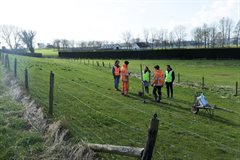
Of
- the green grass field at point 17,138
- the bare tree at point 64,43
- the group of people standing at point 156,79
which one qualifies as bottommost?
the green grass field at point 17,138

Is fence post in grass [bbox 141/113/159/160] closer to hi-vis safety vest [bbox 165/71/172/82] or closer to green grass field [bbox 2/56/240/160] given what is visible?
green grass field [bbox 2/56/240/160]

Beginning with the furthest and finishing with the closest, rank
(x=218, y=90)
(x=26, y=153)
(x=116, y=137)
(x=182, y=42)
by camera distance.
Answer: (x=182, y=42) → (x=218, y=90) → (x=116, y=137) → (x=26, y=153)

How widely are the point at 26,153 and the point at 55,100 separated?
6.28 meters

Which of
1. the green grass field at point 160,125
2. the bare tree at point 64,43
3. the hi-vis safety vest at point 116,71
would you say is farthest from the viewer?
the bare tree at point 64,43

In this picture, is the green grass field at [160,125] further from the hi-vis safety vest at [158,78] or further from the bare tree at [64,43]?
the bare tree at [64,43]

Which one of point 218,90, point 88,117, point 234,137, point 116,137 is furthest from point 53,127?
point 218,90

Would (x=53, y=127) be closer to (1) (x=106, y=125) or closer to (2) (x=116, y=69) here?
(1) (x=106, y=125)

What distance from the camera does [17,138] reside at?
→ 28.7 ft

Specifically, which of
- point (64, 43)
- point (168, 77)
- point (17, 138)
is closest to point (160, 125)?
point (17, 138)

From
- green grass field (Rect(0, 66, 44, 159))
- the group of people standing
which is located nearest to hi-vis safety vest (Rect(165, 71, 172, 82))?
the group of people standing

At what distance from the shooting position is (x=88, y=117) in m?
11.6

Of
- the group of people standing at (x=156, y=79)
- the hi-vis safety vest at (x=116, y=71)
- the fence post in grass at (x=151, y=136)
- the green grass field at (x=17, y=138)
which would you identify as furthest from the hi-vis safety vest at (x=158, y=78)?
the fence post in grass at (x=151, y=136)

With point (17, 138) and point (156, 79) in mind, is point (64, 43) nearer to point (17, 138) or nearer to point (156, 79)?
point (156, 79)

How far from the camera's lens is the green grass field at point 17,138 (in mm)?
7769
